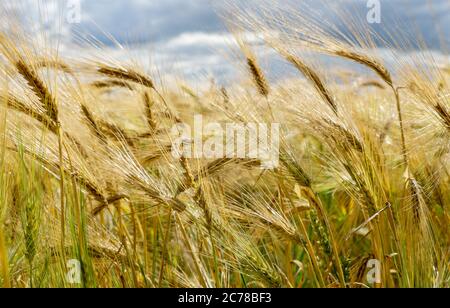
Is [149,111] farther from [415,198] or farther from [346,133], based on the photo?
[415,198]

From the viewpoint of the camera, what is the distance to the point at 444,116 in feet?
6.20

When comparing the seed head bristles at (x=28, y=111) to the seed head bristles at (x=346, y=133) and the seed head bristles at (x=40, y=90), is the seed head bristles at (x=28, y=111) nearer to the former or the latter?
the seed head bristles at (x=40, y=90)

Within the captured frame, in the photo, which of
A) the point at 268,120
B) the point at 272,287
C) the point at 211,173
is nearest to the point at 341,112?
the point at 268,120

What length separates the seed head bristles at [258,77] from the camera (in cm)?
215

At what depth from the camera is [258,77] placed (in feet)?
7.18

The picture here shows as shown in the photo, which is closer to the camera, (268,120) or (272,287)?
(272,287)

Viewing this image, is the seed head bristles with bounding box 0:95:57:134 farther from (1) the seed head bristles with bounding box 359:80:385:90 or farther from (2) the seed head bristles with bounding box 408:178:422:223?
(1) the seed head bristles with bounding box 359:80:385:90

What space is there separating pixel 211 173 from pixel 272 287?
365 mm

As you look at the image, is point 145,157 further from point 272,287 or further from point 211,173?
point 272,287

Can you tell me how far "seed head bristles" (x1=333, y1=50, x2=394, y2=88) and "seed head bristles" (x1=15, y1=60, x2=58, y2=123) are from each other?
0.92 m

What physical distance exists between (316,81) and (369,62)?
0.28m

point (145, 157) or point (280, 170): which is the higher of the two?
point (145, 157)

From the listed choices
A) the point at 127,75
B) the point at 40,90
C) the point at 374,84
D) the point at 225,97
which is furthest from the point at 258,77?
the point at 374,84
